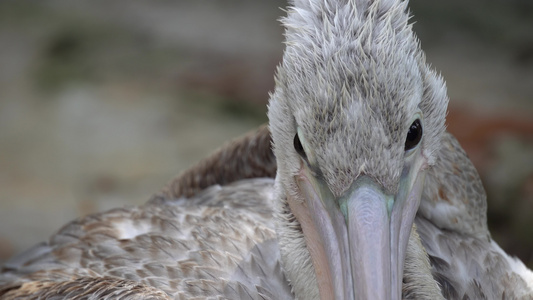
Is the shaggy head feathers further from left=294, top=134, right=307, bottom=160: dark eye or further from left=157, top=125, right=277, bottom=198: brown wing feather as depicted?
left=157, top=125, right=277, bottom=198: brown wing feather

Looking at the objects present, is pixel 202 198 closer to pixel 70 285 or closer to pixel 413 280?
pixel 70 285

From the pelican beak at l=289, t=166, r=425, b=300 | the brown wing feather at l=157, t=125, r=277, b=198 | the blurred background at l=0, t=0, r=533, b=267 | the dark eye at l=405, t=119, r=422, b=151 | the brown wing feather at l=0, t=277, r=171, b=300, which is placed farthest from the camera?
the blurred background at l=0, t=0, r=533, b=267

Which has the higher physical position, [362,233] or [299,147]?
[299,147]

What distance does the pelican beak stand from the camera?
2318 millimetres

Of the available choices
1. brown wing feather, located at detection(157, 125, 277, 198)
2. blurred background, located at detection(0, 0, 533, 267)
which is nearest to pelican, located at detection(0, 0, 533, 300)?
brown wing feather, located at detection(157, 125, 277, 198)

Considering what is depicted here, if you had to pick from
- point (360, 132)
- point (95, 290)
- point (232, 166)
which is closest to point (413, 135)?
point (360, 132)

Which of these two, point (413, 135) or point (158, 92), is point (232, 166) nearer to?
point (413, 135)

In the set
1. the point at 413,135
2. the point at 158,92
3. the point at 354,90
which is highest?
the point at 158,92

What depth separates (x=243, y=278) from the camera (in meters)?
3.13

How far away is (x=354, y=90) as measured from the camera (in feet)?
7.81

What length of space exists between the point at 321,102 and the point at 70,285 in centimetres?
137

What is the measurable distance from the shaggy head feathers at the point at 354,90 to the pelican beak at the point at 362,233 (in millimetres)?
59

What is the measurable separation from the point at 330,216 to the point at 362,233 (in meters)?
0.19

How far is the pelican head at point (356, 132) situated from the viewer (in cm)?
235
